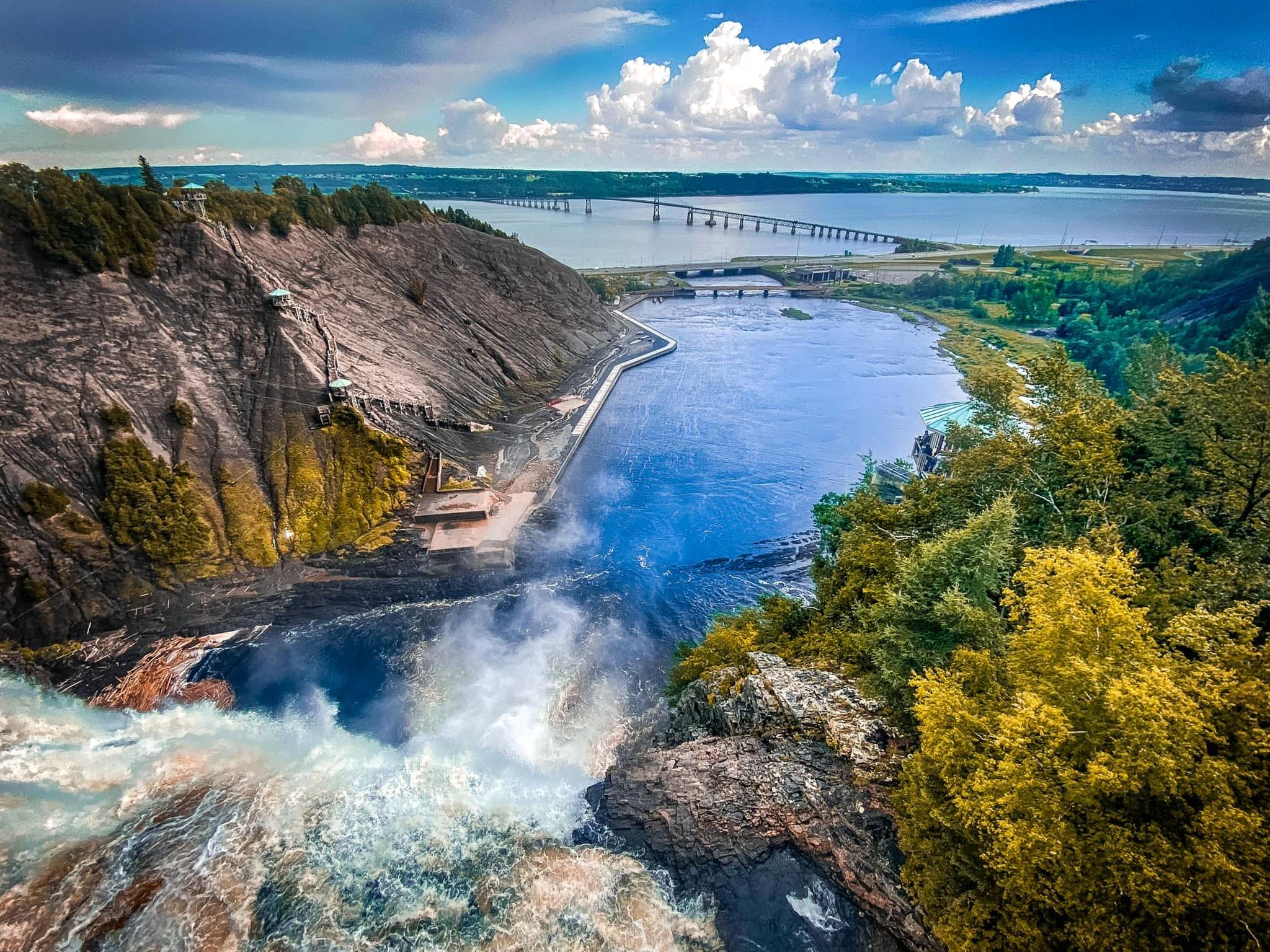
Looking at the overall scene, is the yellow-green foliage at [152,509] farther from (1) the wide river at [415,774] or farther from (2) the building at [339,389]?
(2) the building at [339,389]

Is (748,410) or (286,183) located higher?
(286,183)

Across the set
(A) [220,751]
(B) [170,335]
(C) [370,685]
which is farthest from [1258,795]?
(B) [170,335]

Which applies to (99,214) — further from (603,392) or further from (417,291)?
(603,392)

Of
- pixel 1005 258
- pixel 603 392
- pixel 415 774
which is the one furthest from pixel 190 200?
pixel 1005 258

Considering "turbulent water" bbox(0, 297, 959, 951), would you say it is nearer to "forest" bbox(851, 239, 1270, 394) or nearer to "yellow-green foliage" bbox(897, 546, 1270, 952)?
"yellow-green foliage" bbox(897, 546, 1270, 952)

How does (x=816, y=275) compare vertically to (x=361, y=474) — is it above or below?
above

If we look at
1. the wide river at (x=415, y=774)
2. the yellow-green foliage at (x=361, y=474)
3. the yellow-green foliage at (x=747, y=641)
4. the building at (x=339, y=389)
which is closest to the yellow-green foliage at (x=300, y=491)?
the yellow-green foliage at (x=361, y=474)

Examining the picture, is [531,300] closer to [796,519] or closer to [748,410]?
[748,410]
